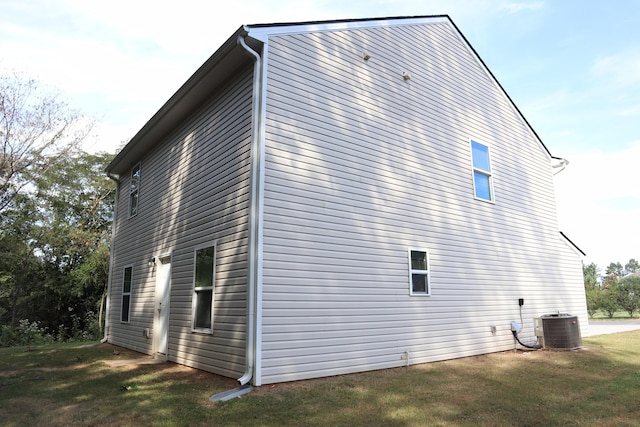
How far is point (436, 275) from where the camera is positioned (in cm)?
742

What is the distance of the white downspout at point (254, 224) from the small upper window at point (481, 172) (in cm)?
526

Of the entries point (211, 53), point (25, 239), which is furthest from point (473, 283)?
point (25, 239)

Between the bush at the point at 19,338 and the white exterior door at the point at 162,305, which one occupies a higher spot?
the white exterior door at the point at 162,305

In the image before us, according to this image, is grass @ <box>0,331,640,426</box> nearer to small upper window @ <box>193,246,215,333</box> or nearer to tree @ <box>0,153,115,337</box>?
small upper window @ <box>193,246,215,333</box>

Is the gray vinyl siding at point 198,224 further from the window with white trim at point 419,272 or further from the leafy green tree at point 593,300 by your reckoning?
the leafy green tree at point 593,300

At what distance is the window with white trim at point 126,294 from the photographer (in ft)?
32.7

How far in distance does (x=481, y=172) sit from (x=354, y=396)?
6.16 metres

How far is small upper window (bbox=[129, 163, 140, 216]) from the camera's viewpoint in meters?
10.6

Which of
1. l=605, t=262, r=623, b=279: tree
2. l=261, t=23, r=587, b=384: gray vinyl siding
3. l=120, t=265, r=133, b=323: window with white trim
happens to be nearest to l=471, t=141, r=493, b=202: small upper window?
l=261, t=23, r=587, b=384: gray vinyl siding

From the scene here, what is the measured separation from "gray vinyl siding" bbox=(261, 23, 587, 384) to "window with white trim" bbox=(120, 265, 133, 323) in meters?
6.21

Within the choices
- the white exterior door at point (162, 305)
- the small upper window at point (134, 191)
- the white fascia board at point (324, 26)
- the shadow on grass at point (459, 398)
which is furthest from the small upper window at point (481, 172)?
the small upper window at point (134, 191)

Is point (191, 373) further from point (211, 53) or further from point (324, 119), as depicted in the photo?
point (211, 53)

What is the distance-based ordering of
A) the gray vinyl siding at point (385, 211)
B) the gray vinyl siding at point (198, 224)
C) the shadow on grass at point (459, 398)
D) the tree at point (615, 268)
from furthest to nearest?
the tree at point (615, 268), the gray vinyl siding at point (198, 224), the gray vinyl siding at point (385, 211), the shadow on grass at point (459, 398)

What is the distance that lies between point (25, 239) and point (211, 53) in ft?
57.4
